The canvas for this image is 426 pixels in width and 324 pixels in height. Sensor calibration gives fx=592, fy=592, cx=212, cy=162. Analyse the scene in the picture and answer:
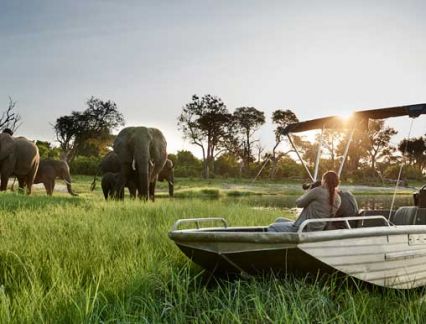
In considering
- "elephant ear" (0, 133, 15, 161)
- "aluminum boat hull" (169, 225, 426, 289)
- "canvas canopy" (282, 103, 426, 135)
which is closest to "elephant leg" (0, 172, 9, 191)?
"elephant ear" (0, 133, 15, 161)

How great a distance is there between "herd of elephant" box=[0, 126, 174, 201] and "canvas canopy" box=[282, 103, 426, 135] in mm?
10042

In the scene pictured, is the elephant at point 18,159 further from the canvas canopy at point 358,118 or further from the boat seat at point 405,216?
the boat seat at point 405,216

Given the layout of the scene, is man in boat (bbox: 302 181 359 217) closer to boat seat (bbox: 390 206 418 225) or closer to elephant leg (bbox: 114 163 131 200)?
boat seat (bbox: 390 206 418 225)

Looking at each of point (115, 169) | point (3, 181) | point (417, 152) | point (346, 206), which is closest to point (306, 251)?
point (346, 206)

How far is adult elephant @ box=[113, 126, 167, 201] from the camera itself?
20375 mm

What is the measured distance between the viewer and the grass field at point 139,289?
5.30 m

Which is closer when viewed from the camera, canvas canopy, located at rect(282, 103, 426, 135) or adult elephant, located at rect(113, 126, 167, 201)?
canvas canopy, located at rect(282, 103, 426, 135)

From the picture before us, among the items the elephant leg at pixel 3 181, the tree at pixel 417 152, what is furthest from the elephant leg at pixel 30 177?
the tree at pixel 417 152

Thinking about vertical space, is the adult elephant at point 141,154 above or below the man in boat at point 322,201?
above

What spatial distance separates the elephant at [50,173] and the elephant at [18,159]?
1.45 meters

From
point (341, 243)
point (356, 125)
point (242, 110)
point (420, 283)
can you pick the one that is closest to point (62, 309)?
point (341, 243)

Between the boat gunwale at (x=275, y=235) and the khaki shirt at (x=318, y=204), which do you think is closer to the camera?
the boat gunwale at (x=275, y=235)

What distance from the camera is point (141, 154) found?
67.3 feet

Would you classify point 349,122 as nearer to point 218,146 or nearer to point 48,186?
point 48,186
